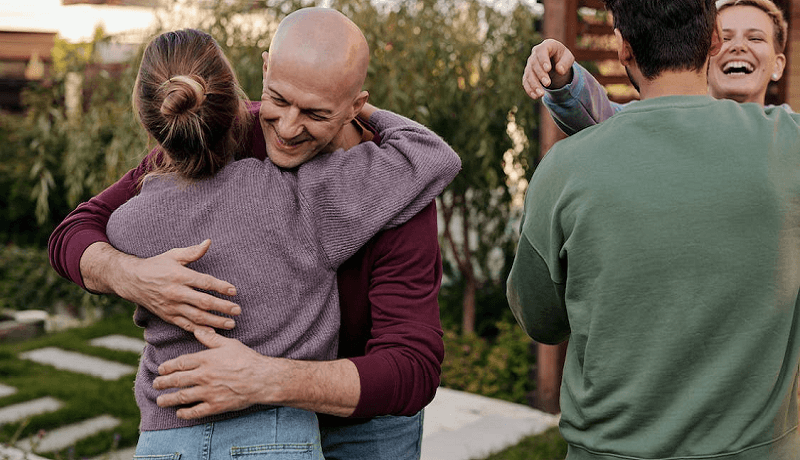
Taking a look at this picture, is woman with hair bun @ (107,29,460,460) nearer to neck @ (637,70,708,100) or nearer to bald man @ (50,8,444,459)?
bald man @ (50,8,444,459)

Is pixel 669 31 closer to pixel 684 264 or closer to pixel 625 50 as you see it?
pixel 625 50

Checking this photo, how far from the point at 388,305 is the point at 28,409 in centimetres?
388

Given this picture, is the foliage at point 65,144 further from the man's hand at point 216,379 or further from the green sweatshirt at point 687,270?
the green sweatshirt at point 687,270

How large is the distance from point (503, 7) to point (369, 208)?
416 centimetres

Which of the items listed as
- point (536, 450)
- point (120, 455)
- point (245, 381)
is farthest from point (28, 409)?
point (245, 381)

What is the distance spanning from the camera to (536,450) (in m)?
4.03

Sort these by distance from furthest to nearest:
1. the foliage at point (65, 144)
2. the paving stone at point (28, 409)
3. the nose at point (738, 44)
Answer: the foliage at point (65, 144) < the paving stone at point (28, 409) < the nose at point (738, 44)

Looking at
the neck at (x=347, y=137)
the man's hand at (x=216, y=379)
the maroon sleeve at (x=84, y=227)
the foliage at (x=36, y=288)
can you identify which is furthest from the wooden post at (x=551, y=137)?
the foliage at (x=36, y=288)

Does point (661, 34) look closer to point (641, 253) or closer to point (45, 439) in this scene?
point (641, 253)

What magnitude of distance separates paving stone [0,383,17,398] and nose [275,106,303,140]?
4062 mm

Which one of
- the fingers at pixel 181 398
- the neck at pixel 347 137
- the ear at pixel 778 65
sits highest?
the ear at pixel 778 65

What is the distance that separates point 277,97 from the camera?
160 centimetres

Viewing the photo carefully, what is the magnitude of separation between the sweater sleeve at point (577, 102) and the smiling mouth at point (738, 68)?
0.39 metres

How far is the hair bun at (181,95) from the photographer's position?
1.47 m
